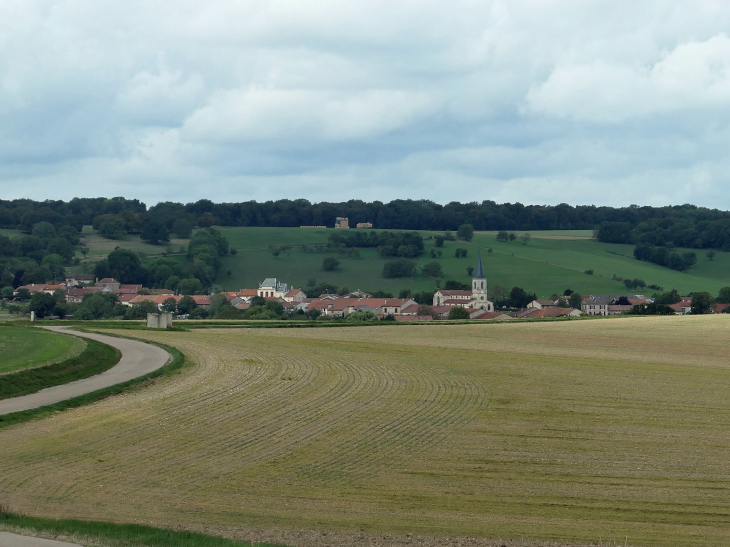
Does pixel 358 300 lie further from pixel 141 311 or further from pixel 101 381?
pixel 101 381

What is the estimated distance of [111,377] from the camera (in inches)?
1297

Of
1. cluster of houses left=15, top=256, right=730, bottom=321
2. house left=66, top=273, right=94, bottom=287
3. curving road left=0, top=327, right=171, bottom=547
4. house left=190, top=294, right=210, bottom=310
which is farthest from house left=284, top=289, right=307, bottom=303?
curving road left=0, top=327, right=171, bottom=547

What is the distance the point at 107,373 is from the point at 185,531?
20.1 metres

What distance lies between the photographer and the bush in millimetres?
182125

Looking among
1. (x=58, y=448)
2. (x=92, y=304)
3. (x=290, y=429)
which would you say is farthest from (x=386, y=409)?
(x=92, y=304)

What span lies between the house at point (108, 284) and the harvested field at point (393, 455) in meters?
138

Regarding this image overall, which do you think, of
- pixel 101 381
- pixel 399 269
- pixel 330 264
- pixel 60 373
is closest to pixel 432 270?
pixel 399 269

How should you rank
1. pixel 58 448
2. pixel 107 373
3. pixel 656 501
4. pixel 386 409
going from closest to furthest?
pixel 656 501 → pixel 58 448 → pixel 386 409 → pixel 107 373

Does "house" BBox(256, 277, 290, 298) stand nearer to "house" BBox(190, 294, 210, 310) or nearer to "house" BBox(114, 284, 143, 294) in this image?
"house" BBox(190, 294, 210, 310)

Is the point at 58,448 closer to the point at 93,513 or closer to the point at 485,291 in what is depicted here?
the point at 93,513

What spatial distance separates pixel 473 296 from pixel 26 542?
489 feet

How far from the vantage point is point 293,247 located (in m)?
200

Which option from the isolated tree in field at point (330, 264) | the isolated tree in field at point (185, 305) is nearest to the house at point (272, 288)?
the isolated tree in field at point (330, 264)

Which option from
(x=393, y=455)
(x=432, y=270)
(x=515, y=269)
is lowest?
(x=393, y=455)
